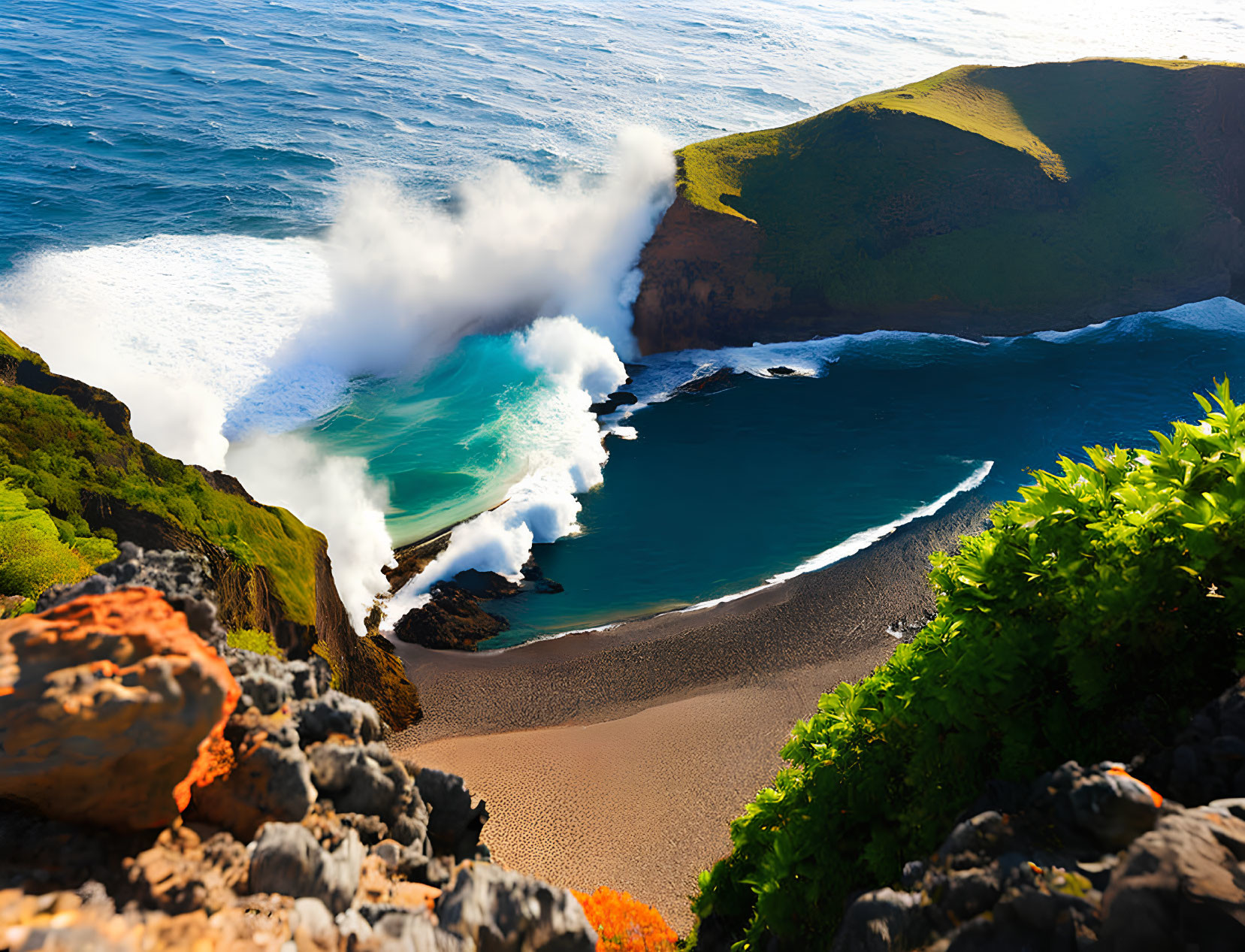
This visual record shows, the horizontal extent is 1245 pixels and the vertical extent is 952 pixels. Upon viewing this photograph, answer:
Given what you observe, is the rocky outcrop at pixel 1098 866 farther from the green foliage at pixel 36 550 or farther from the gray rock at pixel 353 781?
the green foliage at pixel 36 550

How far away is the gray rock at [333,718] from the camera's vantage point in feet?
22.9

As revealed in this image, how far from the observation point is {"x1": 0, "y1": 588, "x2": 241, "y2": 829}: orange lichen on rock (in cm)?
489

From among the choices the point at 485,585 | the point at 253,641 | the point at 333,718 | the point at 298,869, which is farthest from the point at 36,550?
the point at 485,585

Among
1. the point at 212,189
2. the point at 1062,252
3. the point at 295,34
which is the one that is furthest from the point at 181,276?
the point at 295,34

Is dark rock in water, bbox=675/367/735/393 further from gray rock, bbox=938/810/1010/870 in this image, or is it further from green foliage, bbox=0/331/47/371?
gray rock, bbox=938/810/1010/870

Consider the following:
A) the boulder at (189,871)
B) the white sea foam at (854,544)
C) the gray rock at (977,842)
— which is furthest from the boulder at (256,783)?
the white sea foam at (854,544)

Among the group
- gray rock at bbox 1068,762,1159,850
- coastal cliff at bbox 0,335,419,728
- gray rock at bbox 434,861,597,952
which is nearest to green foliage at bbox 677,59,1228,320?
coastal cliff at bbox 0,335,419,728

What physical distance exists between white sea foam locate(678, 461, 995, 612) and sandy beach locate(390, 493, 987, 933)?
504 mm

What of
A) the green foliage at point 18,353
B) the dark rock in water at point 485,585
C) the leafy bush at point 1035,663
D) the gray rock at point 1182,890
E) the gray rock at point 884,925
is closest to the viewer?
the gray rock at point 1182,890

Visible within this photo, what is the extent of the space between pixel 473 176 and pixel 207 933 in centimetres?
7803

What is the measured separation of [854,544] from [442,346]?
3146cm

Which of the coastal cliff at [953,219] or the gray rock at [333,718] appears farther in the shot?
the coastal cliff at [953,219]

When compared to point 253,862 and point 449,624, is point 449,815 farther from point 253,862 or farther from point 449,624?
point 449,624

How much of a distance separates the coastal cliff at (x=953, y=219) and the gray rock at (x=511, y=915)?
4772cm
